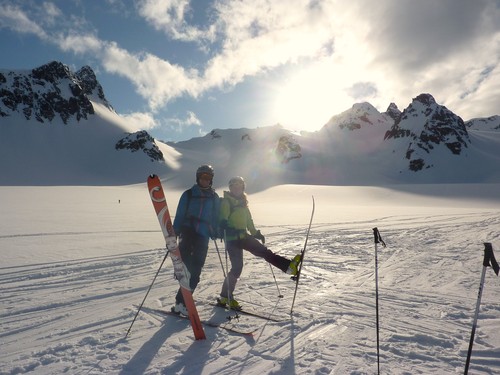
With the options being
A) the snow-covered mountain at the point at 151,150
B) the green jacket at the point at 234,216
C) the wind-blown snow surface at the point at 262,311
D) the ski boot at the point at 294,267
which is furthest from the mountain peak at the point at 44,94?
the ski boot at the point at 294,267

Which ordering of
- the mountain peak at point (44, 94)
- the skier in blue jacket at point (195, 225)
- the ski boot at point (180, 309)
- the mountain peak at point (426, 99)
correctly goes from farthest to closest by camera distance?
the mountain peak at point (426, 99) → the mountain peak at point (44, 94) → the skier in blue jacket at point (195, 225) → the ski boot at point (180, 309)

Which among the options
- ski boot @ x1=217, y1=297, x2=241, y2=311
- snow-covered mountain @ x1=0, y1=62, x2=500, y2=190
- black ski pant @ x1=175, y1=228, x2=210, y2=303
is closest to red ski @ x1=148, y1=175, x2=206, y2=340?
black ski pant @ x1=175, y1=228, x2=210, y2=303

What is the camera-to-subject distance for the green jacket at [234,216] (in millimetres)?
5555

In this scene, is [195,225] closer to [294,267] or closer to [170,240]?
[170,240]

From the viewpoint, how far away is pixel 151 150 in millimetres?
104812

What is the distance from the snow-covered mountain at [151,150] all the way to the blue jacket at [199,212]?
73.5 meters

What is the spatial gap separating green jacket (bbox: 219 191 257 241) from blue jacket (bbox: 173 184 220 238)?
0.45ft

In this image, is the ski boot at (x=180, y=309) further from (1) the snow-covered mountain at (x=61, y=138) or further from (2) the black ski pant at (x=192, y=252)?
(1) the snow-covered mountain at (x=61, y=138)

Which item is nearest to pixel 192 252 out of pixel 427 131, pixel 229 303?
pixel 229 303

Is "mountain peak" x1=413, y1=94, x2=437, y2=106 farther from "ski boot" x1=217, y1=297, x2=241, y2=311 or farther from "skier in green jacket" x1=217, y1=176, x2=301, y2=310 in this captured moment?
"ski boot" x1=217, y1=297, x2=241, y2=311

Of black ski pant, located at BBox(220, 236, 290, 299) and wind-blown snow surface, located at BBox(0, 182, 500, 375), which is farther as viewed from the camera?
black ski pant, located at BBox(220, 236, 290, 299)

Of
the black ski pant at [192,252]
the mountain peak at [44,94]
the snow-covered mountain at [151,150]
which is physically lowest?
the black ski pant at [192,252]

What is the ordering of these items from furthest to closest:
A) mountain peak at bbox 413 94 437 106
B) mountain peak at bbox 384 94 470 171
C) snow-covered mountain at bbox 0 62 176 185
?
mountain peak at bbox 413 94 437 106, mountain peak at bbox 384 94 470 171, snow-covered mountain at bbox 0 62 176 185

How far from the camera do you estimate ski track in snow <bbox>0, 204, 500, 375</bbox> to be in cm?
384
